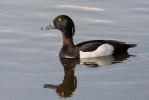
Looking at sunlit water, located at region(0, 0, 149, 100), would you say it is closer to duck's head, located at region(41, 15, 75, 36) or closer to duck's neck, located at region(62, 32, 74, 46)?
duck's neck, located at region(62, 32, 74, 46)

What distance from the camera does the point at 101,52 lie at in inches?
595

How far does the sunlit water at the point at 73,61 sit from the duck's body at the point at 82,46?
0.23 metres

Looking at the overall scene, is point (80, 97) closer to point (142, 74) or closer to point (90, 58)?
point (142, 74)

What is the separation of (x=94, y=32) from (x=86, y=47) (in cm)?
140

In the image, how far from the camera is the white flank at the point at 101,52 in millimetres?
14938

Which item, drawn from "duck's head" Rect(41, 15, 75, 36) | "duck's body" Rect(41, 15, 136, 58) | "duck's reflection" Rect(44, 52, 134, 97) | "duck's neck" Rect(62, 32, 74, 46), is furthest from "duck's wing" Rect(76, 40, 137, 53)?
"duck's head" Rect(41, 15, 75, 36)

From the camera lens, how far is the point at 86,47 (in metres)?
14.9

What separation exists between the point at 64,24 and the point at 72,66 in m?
1.53

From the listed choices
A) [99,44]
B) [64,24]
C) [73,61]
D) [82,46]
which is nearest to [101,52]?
[99,44]

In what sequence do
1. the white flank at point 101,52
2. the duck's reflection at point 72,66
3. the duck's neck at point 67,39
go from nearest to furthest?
the duck's reflection at point 72,66 → the white flank at point 101,52 → the duck's neck at point 67,39

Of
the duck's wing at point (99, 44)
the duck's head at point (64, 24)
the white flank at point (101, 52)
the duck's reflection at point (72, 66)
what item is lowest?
the duck's reflection at point (72, 66)

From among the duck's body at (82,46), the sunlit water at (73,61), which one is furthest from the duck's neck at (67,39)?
the sunlit water at (73,61)

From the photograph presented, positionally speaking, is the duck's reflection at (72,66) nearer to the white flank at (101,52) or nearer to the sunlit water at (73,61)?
the sunlit water at (73,61)

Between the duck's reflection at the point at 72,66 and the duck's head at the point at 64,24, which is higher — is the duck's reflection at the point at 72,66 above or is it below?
below
